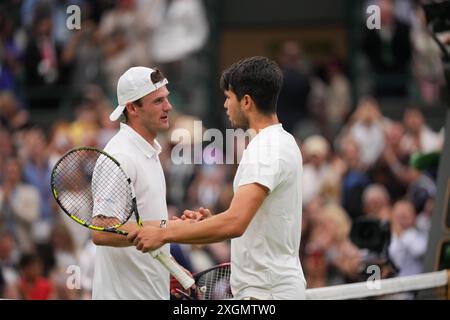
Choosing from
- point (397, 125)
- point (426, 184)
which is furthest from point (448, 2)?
point (397, 125)

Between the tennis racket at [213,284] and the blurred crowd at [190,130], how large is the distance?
99.0 inches

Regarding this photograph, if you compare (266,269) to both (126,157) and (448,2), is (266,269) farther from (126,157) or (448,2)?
(448,2)

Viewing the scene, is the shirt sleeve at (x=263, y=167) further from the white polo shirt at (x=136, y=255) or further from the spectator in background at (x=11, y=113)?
the spectator in background at (x=11, y=113)

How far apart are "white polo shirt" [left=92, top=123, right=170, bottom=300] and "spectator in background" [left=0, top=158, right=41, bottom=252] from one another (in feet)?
24.4

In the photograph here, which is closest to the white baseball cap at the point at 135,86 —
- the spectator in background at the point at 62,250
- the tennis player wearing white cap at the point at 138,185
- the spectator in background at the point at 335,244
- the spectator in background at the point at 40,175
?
the tennis player wearing white cap at the point at 138,185

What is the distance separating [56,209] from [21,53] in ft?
13.6

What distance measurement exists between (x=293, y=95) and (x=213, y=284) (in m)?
8.85

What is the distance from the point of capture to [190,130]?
14.7m

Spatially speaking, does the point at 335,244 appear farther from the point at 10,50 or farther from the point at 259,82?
the point at 10,50

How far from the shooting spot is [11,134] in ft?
53.6

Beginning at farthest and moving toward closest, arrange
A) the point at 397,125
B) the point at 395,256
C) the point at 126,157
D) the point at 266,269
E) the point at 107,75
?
the point at 107,75
the point at 397,125
the point at 395,256
the point at 126,157
the point at 266,269

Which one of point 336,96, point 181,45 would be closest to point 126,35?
point 181,45
